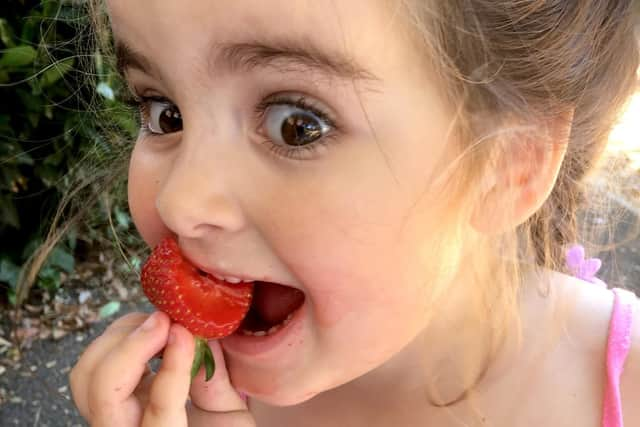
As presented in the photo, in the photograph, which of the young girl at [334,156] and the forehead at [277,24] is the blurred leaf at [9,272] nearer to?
the young girl at [334,156]

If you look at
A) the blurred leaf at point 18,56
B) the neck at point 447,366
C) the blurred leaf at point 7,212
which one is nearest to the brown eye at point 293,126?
the neck at point 447,366

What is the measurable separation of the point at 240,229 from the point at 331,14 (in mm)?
Result: 346

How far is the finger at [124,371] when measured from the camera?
1215 millimetres

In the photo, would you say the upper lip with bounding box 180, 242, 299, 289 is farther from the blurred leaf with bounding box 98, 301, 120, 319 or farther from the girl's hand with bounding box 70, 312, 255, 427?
the blurred leaf with bounding box 98, 301, 120, 319

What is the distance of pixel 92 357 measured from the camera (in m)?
1.30

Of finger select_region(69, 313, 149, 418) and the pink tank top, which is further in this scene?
the pink tank top

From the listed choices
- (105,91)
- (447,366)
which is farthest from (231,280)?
(105,91)

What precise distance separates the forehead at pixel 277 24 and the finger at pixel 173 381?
459 millimetres

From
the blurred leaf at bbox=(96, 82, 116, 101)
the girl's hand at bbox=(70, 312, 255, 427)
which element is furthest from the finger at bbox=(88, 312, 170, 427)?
the blurred leaf at bbox=(96, 82, 116, 101)

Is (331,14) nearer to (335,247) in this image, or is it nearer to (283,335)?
(335,247)

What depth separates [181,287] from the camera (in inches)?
46.8

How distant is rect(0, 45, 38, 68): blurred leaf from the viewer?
8.37 ft

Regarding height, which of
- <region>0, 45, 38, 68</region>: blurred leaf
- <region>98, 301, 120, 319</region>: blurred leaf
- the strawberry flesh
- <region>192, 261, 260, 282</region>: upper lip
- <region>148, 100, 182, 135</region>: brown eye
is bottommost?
<region>98, 301, 120, 319</region>: blurred leaf

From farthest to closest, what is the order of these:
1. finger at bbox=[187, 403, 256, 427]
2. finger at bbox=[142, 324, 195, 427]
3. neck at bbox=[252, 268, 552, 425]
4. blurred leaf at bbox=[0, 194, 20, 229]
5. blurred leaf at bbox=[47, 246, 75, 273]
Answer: blurred leaf at bbox=[47, 246, 75, 273]
blurred leaf at bbox=[0, 194, 20, 229]
neck at bbox=[252, 268, 552, 425]
finger at bbox=[187, 403, 256, 427]
finger at bbox=[142, 324, 195, 427]
